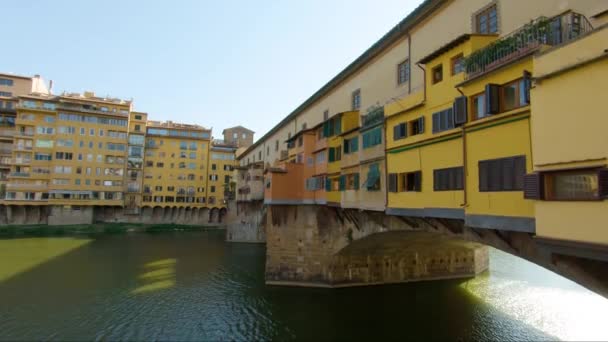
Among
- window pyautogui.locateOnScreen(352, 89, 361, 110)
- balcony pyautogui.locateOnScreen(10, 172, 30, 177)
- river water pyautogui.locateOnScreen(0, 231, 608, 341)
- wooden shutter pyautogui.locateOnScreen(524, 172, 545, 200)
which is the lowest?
river water pyautogui.locateOnScreen(0, 231, 608, 341)

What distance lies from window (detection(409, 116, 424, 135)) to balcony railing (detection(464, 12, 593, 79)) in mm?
4011

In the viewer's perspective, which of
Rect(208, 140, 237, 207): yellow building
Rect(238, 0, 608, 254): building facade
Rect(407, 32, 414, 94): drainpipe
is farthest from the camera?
Rect(208, 140, 237, 207): yellow building

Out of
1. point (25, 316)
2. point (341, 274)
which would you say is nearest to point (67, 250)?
point (25, 316)

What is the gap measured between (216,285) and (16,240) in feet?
142

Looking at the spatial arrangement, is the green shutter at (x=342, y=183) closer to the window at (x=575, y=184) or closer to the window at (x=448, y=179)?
the window at (x=448, y=179)

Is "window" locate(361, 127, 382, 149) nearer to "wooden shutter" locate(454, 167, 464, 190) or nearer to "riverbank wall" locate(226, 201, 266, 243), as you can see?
"wooden shutter" locate(454, 167, 464, 190)

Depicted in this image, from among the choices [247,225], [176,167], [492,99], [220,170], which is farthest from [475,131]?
[220,170]

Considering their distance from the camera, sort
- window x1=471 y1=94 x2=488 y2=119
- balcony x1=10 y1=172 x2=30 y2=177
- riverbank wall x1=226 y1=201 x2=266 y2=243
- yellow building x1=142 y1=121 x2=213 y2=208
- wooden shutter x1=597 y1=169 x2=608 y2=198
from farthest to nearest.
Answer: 1. yellow building x1=142 y1=121 x2=213 y2=208
2. balcony x1=10 y1=172 x2=30 y2=177
3. riverbank wall x1=226 y1=201 x2=266 y2=243
4. window x1=471 y1=94 x2=488 y2=119
5. wooden shutter x1=597 y1=169 x2=608 y2=198

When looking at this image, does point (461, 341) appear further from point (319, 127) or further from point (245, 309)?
point (319, 127)

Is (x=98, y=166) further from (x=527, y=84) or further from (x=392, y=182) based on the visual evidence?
(x=527, y=84)

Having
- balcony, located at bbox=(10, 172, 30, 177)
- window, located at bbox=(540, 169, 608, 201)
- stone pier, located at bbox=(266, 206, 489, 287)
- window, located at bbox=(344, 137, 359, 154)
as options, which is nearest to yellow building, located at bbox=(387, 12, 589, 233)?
window, located at bbox=(540, 169, 608, 201)

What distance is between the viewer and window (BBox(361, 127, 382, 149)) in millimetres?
17750

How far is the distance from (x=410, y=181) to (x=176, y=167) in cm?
6600

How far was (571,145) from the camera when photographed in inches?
307
